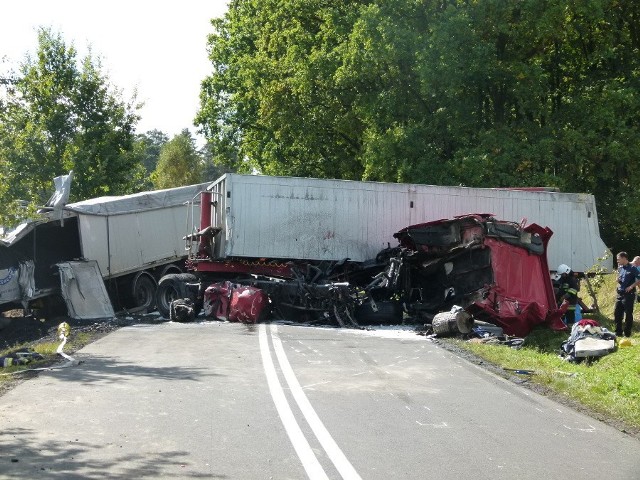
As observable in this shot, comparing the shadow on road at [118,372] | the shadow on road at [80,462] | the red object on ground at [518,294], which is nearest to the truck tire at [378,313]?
the red object on ground at [518,294]

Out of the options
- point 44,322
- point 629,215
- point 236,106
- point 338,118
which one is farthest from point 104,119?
point 629,215

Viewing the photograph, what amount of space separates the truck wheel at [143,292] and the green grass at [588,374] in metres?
12.2

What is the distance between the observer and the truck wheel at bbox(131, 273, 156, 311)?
25.2 m

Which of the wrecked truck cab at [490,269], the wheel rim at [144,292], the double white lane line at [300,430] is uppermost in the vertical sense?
the wrecked truck cab at [490,269]

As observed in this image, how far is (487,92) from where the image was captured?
1218 inches

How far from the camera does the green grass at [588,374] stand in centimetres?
954

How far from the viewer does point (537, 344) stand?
16734 mm

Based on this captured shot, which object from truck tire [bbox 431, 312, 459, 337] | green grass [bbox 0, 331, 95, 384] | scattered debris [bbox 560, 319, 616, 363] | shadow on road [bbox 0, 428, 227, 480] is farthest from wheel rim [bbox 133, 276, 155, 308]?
shadow on road [bbox 0, 428, 227, 480]

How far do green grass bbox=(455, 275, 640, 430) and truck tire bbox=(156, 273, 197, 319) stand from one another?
8.39m

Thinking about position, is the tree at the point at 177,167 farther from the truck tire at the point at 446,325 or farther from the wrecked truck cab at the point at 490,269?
the truck tire at the point at 446,325

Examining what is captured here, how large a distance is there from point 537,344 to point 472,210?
7.09 metres

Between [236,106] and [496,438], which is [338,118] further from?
[496,438]

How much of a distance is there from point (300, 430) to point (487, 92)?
25.0 metres

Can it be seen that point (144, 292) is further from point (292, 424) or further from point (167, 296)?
point (292, 424)
